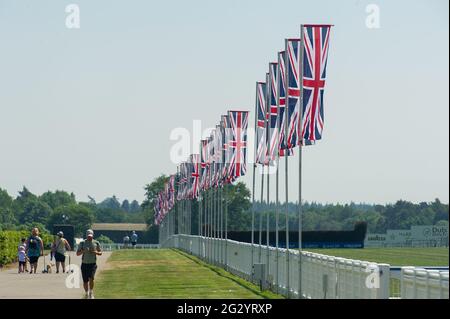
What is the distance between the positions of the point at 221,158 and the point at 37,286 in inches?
697

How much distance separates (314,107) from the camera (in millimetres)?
30344

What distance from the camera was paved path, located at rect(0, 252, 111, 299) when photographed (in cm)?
3109

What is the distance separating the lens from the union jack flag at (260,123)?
40.3 m

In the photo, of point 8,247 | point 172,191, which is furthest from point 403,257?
point 8,247

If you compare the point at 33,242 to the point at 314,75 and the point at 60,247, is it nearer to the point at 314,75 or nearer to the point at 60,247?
the point at 60,247

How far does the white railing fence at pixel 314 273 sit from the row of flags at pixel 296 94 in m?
2.84

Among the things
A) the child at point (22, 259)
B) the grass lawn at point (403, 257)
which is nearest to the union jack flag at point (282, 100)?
the child at point (22, 259)

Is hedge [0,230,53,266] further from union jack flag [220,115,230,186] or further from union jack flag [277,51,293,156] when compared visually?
union jack flag [277,51,293,156]

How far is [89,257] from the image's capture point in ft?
97.0
